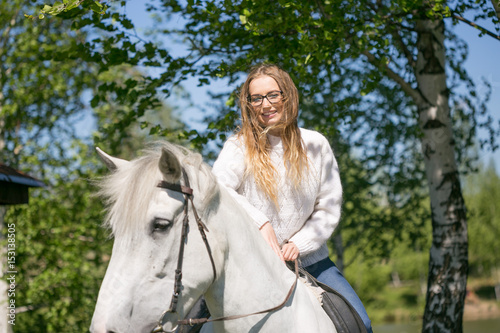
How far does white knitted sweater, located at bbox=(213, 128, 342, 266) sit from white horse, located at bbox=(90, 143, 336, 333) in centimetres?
40

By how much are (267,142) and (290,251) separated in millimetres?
737

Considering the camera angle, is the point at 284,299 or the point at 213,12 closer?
the point at 284,299

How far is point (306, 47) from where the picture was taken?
18.2 ft

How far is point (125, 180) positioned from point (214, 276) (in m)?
0.63

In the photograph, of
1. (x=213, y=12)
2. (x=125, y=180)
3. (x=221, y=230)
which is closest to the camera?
(x=125, y=180)

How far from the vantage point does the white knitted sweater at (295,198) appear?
3117 millimetres

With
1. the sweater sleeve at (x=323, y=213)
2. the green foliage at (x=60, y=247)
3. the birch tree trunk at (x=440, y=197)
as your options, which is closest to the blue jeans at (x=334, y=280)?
the sweater sleeve at (x=323, y=213)

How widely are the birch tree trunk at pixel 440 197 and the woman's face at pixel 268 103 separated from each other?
14.1ft

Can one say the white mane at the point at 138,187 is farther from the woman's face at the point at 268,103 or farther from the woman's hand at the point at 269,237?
the woman's face at the point at 268,103

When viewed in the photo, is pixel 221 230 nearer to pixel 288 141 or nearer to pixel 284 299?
pixel 284 299

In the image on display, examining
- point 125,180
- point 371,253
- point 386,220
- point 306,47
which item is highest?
point 306,47

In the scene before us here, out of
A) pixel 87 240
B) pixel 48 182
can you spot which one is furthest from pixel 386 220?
pixel 48 182

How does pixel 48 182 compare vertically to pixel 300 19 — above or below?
below

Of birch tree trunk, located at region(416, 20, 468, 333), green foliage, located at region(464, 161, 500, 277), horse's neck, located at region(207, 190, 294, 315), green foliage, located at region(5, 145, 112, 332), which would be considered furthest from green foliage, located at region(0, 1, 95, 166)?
green foliage, located at region(464, 161, 500, 277)
